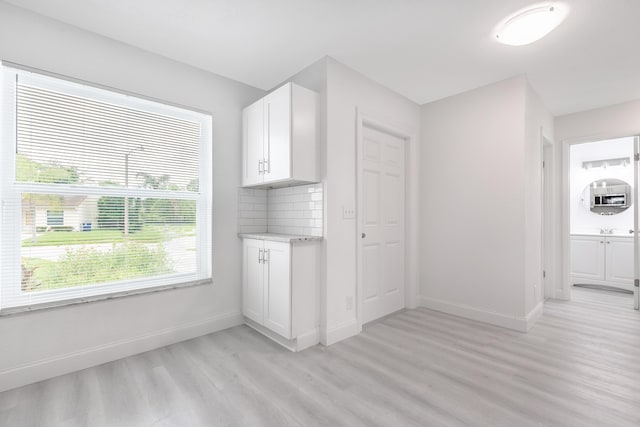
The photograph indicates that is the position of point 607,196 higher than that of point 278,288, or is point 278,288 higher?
point 607,196

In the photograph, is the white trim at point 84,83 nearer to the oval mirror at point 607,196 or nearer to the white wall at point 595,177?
the white wall at point 595,177

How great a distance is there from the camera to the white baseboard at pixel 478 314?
9.63 feet

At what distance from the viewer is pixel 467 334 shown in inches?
111

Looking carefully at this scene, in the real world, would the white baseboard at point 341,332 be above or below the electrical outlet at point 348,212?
below

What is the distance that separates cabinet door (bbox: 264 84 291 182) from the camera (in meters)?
2.49

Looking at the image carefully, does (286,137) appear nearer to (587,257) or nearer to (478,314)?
(478,314)

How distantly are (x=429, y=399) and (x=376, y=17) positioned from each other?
2.68 metres

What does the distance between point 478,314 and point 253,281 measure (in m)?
2.53

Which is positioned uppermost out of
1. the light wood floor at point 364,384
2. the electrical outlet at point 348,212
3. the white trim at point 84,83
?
the white trim at point 84,83

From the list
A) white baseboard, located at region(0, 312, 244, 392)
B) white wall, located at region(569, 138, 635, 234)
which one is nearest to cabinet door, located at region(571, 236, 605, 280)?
white wall, located at region(569, 138, 635, 234)

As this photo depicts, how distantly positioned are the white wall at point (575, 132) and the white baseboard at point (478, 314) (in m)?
1.82

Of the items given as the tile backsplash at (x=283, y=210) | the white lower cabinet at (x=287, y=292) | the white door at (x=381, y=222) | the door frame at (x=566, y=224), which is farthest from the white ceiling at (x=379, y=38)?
the white lower cabinet at (x=287, y=292)

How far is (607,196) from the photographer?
5141mm

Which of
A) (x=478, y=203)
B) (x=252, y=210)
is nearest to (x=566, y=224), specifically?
(x=478, y=203)
